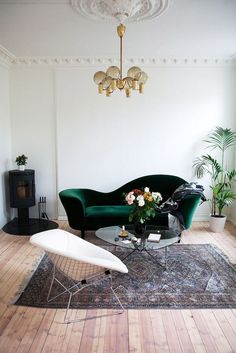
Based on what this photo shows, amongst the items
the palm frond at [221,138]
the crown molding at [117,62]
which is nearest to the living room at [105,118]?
the crown molding at [117,62]

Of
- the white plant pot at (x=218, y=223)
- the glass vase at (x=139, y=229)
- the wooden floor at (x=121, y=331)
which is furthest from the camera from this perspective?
the white plant pot at (x=218, y=223)

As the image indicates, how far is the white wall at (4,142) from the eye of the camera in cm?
502

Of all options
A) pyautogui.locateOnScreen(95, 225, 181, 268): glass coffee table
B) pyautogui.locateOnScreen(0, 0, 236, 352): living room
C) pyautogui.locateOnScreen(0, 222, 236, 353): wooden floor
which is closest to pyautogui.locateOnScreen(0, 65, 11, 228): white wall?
pyautogui.locateOnScreen(0, 0, 236, 352): living room

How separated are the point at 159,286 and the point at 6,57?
173 inches

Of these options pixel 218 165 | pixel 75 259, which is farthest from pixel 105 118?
pixel 75 259

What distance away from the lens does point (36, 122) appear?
17.6 ft

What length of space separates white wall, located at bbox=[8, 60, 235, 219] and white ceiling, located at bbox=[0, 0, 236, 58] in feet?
1.46

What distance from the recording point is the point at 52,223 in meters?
5.23

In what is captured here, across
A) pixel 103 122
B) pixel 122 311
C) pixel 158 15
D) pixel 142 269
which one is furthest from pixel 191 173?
pixel 122 311

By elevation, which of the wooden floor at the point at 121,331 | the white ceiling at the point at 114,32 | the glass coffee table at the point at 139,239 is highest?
the white ceiling at the point at 114,32

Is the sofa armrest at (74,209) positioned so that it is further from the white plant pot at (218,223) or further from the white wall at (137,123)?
the white plant pot at (218,223)

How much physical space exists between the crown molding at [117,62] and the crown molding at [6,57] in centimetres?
2

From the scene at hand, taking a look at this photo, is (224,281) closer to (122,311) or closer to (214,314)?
(214,314)

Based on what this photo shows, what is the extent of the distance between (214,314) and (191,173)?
124 inches
